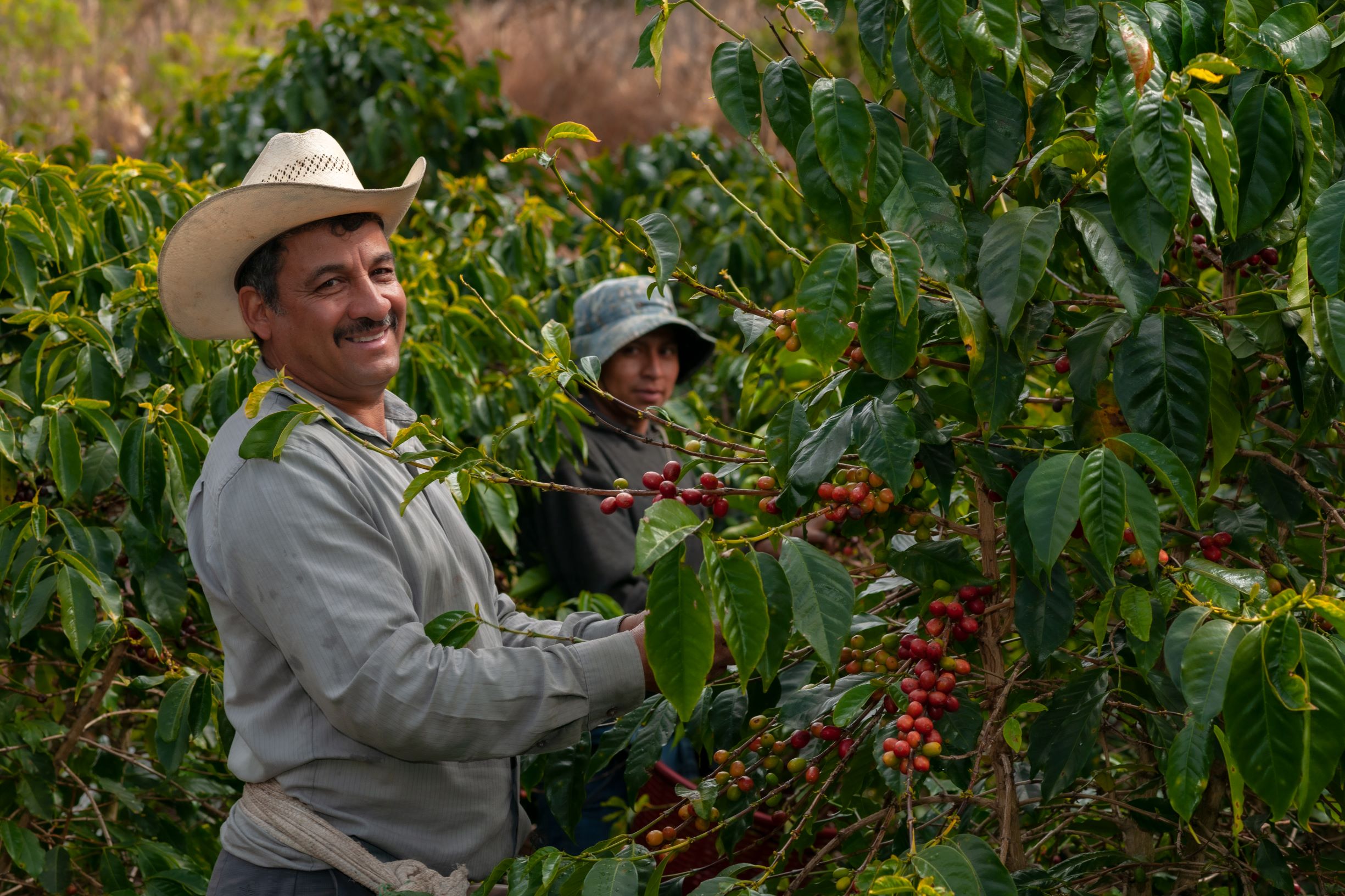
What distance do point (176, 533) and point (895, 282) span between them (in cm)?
179

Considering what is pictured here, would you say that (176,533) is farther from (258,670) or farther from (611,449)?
(611,449)

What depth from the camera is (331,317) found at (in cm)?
194

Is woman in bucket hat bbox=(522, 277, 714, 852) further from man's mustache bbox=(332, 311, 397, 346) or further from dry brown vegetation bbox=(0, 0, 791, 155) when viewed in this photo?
dry brown vegetation bbox=(0, 0, 791, 155)

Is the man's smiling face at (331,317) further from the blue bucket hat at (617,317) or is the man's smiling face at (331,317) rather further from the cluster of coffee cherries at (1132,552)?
the blue bucket hat at (617,317)

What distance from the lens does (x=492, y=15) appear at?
1259 cm

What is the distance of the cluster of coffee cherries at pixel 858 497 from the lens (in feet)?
5.09

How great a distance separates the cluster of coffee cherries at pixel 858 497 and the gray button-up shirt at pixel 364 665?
0.34 m

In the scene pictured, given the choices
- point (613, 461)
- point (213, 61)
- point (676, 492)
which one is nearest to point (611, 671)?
point (676, 492)

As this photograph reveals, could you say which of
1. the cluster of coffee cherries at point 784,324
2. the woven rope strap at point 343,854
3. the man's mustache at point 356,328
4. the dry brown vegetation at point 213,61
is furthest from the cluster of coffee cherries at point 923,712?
the dry brown vegetation at point 213,61

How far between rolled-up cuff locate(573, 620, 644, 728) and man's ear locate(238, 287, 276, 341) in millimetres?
724

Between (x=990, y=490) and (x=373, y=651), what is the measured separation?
2.60 feet

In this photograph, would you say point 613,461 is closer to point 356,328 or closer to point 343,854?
point 356,328

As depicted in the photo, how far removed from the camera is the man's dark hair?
2.00 meters

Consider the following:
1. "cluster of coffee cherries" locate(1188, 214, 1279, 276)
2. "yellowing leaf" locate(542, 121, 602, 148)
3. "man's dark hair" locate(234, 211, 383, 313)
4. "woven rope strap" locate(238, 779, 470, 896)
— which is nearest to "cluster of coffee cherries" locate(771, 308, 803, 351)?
"yellowing leaf" locate(542, 121, 602, 148)
